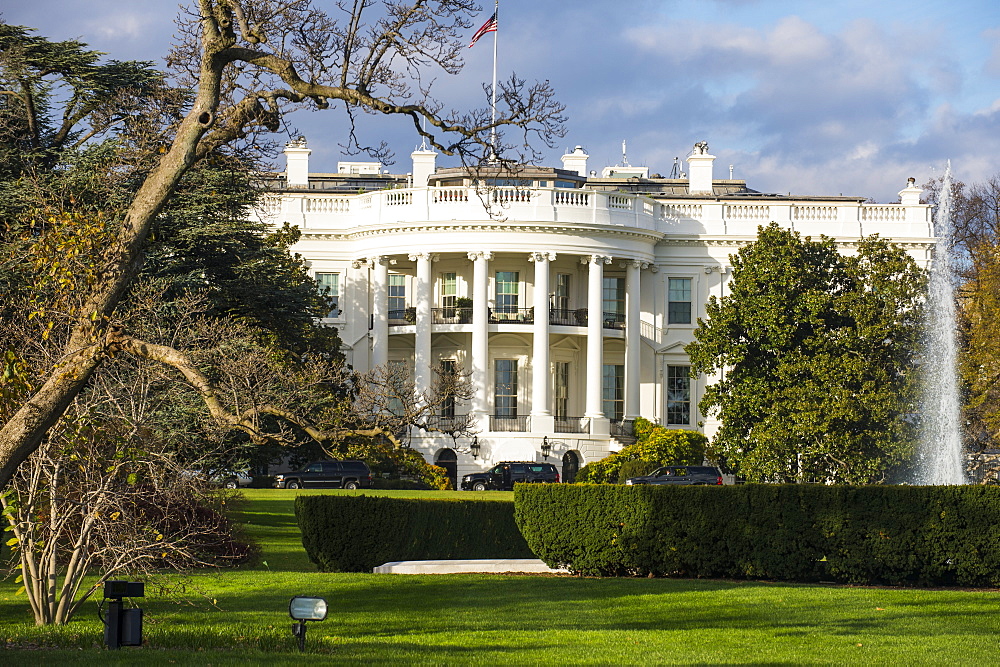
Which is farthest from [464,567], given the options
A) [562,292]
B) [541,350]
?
[562,292]

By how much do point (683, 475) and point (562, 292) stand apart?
1464cm

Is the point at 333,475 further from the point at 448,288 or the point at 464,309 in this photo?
the point at 448,288

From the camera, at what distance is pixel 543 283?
55.3 metres

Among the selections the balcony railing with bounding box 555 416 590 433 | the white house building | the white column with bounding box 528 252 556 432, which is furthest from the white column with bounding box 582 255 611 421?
the white column with bounding box 528 252 556 432

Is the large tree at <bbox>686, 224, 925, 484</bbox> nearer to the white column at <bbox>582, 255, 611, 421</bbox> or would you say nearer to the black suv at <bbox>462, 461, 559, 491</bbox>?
the black suv at <bbox>462, 461, 559, 491</bbox>

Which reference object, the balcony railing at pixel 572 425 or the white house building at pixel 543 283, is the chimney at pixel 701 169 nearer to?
the white house building at pixel 543 283

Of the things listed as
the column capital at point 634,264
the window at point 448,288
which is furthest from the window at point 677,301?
the window at point 448,288

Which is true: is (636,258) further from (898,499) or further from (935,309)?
(898,499)

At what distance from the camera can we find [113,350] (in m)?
10.6

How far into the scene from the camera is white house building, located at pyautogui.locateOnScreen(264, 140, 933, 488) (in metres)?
54.9

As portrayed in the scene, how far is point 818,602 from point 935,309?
31.8 meters

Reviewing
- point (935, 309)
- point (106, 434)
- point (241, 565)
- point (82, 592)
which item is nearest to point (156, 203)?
point (106, 434)

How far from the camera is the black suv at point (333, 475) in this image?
→ 51.2 metres

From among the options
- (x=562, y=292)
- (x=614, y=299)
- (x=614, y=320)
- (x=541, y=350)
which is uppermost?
(x=562, y=292)
